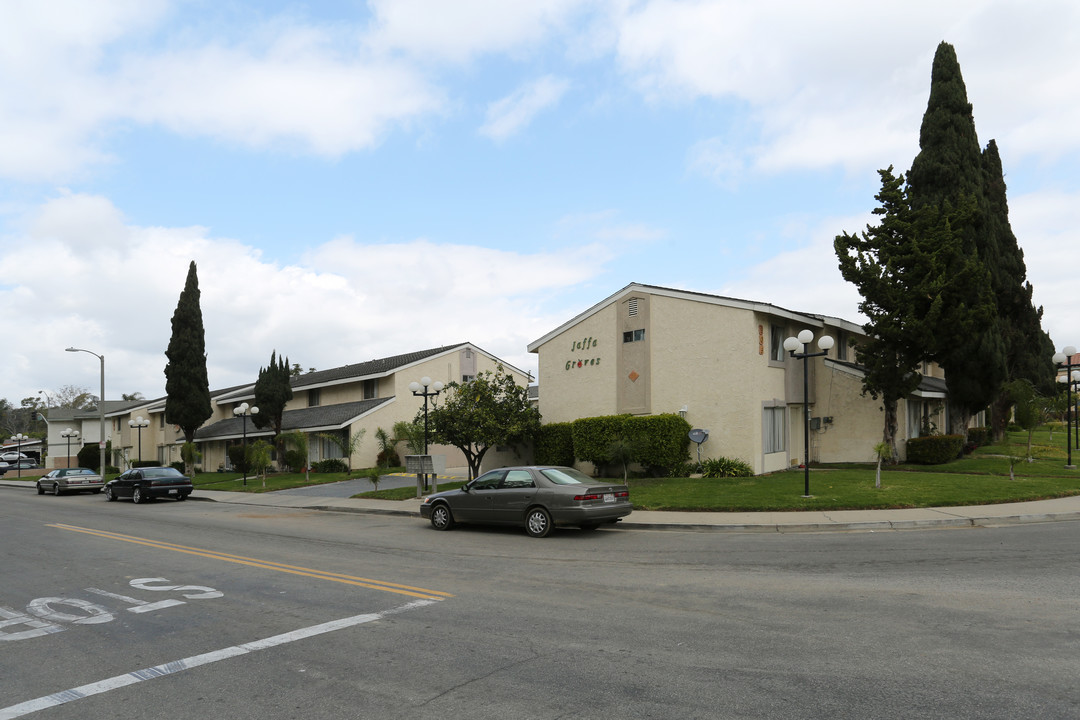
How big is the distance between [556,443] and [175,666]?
22202 millimetres

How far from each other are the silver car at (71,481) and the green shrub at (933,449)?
3644 centimetres

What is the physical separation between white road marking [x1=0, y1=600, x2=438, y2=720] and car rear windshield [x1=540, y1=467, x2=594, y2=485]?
651 centimetres

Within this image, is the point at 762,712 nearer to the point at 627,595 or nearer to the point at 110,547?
the point at 627,595

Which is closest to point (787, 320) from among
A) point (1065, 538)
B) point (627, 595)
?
point (1065, 538)

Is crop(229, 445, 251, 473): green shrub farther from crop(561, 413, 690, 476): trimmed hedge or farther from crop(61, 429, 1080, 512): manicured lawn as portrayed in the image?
crop(561, 413, 690, 476): trimmed hedge

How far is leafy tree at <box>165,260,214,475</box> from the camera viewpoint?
45.0 meters

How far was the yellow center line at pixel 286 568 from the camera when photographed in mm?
8982

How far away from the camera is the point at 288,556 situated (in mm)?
12359

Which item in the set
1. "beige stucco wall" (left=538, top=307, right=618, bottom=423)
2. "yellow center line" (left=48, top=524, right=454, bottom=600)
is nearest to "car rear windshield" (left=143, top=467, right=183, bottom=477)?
"yellow center line" (left=48, top=524, right=454, bottom=600)

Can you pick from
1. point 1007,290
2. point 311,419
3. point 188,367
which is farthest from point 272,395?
point 1007,290

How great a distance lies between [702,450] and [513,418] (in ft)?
23.2

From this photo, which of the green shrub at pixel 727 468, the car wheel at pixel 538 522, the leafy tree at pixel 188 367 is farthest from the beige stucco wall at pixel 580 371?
the leafy tree at pixel 188 367

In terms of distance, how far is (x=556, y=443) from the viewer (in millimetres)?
27984

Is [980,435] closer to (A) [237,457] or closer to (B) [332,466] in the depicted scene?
→ (B) [332,466]
